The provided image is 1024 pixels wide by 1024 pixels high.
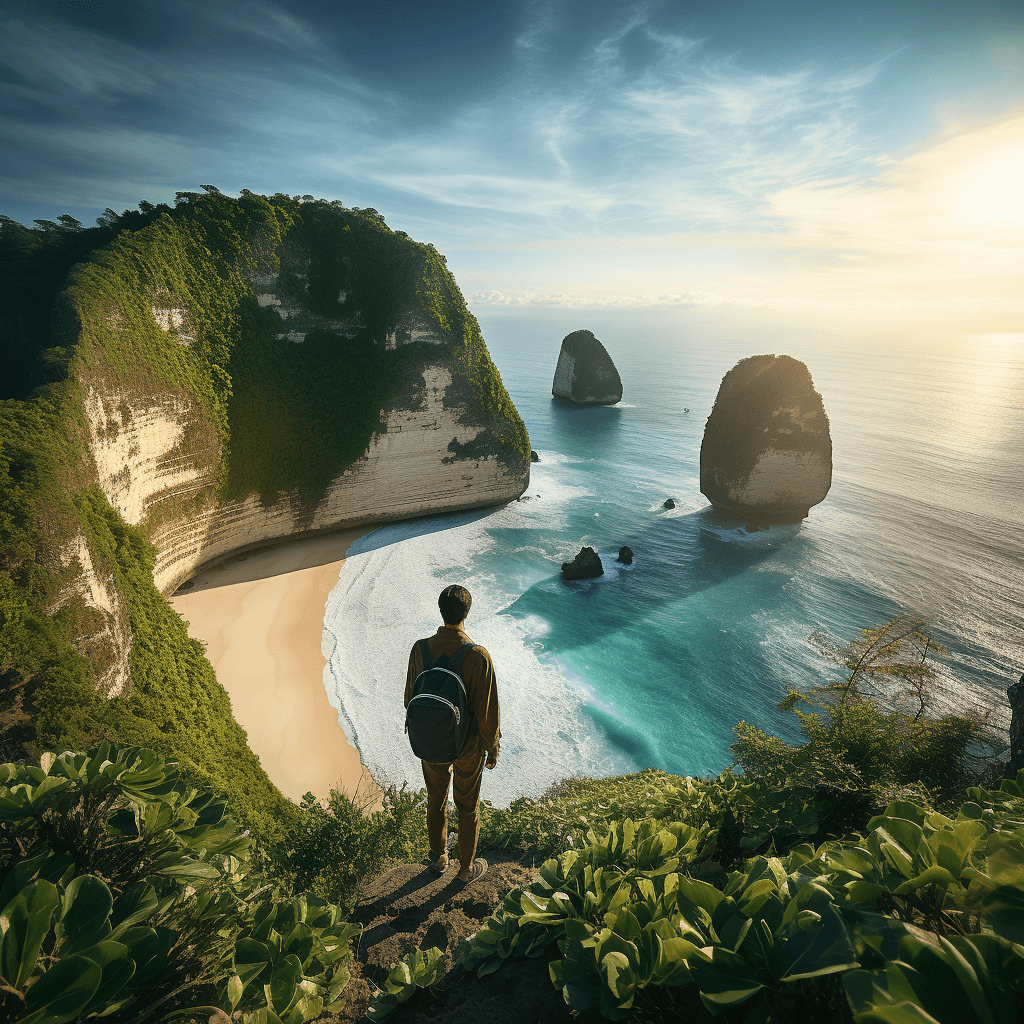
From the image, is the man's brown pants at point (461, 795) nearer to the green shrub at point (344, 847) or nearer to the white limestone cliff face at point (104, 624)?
the green shrub at point (344, 847)

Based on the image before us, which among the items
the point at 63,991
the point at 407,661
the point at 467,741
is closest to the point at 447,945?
the point at 467,741

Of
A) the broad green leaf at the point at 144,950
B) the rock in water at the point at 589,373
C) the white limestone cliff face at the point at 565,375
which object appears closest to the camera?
the broad green leaf at the point at 144,950

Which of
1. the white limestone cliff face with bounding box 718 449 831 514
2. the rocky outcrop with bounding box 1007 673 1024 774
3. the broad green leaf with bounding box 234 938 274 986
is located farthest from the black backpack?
the white limestone cliff face with bounding box 718 449 831 514

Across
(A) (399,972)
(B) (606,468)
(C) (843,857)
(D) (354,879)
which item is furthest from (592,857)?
(B) (606,468)

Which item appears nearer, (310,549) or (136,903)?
(136,903)

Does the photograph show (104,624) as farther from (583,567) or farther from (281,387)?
(583,567)

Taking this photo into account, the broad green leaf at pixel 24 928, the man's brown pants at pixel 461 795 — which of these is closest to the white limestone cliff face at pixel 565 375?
the man's brown pants at pixel 461 795

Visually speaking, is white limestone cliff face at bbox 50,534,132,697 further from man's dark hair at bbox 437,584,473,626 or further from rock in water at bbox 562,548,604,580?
rock in water at bbox 562,548,604,580
